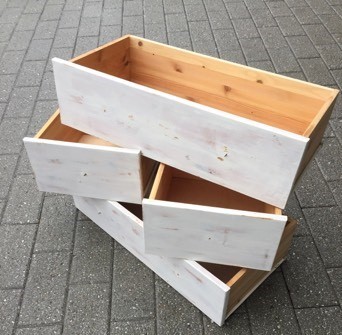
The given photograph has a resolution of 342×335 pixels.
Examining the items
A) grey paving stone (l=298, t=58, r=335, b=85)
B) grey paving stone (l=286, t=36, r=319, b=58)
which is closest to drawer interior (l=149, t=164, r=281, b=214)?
grey paving stone (l=298, t=58, r=335, b=85)

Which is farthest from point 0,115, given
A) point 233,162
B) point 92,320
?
point 233,162

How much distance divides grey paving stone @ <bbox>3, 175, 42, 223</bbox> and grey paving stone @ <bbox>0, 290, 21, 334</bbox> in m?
0.33

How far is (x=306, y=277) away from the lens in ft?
4.97

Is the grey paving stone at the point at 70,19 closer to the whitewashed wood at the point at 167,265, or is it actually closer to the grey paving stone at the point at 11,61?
the grey paving stone at the point at 11,61

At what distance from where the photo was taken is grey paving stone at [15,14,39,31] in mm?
3004

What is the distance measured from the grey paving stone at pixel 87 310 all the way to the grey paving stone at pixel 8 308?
0.58 ft

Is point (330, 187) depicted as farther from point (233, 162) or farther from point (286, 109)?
point (233, 162)

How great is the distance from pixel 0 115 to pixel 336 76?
1891mm

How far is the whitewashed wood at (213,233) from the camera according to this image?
3.77 ft

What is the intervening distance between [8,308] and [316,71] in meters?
Answer: 2.04

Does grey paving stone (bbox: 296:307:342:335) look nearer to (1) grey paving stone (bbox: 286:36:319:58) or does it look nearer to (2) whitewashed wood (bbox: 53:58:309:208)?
(2) whitewashed wood (bbox: 53:58:309:208)

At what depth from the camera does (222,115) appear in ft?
3.76

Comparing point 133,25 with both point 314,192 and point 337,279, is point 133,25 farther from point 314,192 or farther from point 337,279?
point 337,279

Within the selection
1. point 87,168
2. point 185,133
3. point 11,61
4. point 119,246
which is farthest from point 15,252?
point 11,61
